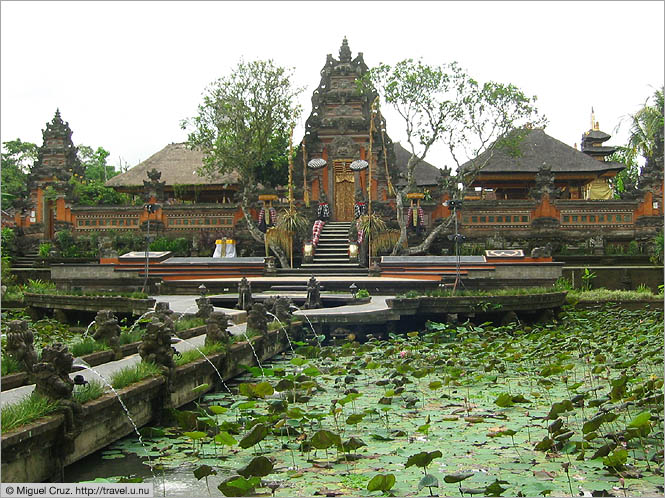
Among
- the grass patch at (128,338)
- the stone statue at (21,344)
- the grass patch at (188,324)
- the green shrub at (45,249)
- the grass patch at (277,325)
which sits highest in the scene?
the green shrub at (45,249)

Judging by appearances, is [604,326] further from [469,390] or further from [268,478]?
[268,478]

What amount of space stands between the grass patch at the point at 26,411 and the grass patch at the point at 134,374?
52.9 inches

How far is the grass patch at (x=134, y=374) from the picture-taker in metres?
7.19

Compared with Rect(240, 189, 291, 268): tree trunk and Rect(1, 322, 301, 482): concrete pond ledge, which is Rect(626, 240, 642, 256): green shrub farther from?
Rect(1, 322, 301, 482): concrete pond ledge

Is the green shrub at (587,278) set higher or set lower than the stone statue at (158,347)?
lower

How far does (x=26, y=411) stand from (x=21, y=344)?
85.0 inches

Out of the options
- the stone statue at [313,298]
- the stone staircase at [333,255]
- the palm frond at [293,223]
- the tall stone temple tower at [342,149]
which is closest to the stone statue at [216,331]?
the stone statue at [313,298]

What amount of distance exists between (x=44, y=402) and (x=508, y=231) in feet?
80.0

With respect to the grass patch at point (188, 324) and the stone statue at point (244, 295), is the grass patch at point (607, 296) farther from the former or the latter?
the grass patch at point (188, 324)

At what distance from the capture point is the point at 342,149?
1208 inches

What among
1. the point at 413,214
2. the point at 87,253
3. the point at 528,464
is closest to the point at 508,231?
the point at 413,214

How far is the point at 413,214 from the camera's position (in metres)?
26.3

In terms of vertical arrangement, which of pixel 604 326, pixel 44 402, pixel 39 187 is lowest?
pixel 604 326

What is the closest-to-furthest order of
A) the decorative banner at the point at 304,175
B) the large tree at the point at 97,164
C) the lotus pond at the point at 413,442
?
the lotus pond at the point at 413,442, the decorative banner at the point at 304,175, the large tree at the point at 97,164
